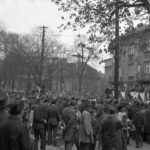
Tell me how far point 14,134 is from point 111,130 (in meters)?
3.56

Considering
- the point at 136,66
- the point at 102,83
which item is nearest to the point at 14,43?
the point at 136,66

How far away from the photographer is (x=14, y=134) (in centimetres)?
595

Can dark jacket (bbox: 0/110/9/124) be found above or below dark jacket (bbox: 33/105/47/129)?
above

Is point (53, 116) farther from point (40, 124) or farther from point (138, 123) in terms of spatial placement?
point (138, 123)

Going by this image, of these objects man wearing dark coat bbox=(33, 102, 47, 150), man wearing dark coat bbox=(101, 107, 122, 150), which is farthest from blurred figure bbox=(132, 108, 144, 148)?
man wearing dark coat bbox=(101, 107, 122, 150)

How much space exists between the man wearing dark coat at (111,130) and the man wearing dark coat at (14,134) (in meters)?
3.33

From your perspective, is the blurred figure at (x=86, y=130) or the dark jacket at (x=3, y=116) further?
the blurred figure at (x=86, y=130)

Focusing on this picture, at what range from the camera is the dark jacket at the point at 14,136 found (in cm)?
594

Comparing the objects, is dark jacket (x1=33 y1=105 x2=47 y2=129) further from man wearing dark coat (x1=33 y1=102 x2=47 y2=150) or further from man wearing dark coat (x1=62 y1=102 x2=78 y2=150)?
man wearing dark coat (x1=62 y1=102 x2=78 y2=150)

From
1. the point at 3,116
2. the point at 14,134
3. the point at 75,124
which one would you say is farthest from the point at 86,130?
the point at 14,134

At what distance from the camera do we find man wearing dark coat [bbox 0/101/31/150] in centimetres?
594

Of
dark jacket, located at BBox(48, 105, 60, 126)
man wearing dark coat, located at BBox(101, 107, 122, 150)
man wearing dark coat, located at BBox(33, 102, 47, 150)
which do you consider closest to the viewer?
man wearing dark coat, located at BBox(101, 107, 122, 150)

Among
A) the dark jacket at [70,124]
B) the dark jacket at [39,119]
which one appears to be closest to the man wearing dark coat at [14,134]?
the dark jacket at [70,124]

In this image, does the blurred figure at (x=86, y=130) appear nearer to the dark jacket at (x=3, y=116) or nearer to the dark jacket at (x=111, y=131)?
the dark jacket at (x=111, y=131)
